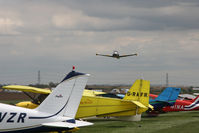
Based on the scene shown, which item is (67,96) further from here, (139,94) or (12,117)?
(139,94)

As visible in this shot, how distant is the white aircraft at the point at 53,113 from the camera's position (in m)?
11.9

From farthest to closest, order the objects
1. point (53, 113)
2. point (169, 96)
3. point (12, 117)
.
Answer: point (169, 96), point (53, 113), point (12, 117)

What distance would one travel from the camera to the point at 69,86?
12328 mm

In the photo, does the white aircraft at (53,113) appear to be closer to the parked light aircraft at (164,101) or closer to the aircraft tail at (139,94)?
the aircraft tail at (139,94)

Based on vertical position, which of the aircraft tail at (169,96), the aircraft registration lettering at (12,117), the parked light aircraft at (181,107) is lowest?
the parked light aircraft at (181,107)

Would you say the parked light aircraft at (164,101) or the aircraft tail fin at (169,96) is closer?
the parked light aircraft at (164,101)

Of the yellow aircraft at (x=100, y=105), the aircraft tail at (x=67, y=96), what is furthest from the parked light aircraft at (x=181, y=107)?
the aircraft tail at (x=67, y=96)

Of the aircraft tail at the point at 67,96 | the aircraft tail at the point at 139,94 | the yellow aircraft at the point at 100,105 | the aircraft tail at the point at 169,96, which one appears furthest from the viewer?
the aircraft tail at the point at 169,96

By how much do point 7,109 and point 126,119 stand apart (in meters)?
10.3

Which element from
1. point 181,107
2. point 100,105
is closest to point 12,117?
point 100,105

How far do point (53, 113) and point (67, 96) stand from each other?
70cm

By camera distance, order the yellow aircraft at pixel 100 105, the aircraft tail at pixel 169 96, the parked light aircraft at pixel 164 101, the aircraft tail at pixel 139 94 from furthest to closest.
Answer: the aircraft tail at pixel 169 96 → the parked light aircraft at pixel 164 101 → the aircraft tail at pixel 139 94 → the yellow aircraft at pixel 100 105

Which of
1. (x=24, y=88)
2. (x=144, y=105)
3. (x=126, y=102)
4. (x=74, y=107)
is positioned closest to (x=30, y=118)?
(x=74, y=107)

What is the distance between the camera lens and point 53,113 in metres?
12.1
